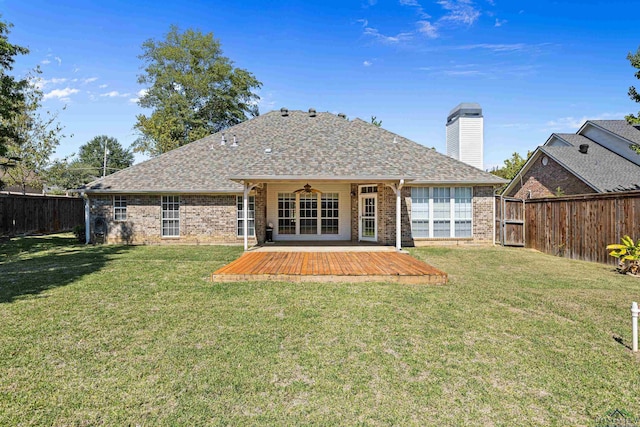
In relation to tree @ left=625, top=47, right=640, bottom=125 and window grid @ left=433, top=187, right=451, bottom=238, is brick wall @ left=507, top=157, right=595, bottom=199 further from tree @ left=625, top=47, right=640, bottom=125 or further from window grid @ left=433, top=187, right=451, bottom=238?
window grid @ left=433, top=187, right=451, bottom=238

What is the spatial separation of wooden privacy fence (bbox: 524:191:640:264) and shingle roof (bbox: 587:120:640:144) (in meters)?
8.46

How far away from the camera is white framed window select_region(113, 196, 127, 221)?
47.3 ft

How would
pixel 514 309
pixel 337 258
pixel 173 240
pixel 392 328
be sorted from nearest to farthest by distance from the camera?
pixel 392 328, pixel 514 309, pixel 337 258, pixel 173 240

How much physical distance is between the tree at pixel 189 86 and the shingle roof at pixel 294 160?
11.5 meters

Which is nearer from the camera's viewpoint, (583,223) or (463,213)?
(583,223)

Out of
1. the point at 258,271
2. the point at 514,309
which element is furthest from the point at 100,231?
the point at 514,309

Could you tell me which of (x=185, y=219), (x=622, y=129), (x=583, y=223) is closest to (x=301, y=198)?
(x=185, y=219)

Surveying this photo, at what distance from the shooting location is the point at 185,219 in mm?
14250

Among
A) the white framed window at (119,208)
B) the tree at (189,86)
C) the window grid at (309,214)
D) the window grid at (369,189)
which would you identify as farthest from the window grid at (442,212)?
the tree at (189,86)

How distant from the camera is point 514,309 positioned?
5617 millimetres

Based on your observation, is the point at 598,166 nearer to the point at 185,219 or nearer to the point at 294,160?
the point at 294,160

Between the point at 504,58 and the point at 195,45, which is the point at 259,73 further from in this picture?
the point at 504,58

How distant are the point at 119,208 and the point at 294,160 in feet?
26.9

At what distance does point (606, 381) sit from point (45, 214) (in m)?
24.7
